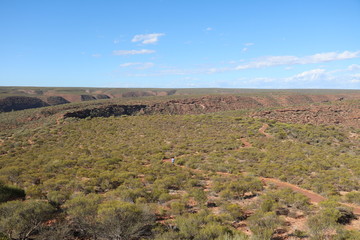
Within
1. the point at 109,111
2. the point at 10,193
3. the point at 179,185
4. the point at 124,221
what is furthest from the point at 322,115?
the point at 10,193

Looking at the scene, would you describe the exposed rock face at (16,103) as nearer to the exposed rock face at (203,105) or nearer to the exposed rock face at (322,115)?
the exposed rock face at (203,105)

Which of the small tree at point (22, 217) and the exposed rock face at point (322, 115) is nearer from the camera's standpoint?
the small tree at point (22, 217)

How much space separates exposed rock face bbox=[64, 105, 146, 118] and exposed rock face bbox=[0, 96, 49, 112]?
154 ft

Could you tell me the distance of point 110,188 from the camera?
11969 mm

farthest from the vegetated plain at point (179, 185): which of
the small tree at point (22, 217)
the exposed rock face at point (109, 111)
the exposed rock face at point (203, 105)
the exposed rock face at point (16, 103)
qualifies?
the exposed rock face at point (16, 103)

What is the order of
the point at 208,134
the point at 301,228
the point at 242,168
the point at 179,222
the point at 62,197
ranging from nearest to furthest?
the point at 179,222, the point at 301,228, the point at 62,197, the point at 242,168, the point at 208,134

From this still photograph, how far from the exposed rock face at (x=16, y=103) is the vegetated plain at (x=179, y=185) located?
204 ft

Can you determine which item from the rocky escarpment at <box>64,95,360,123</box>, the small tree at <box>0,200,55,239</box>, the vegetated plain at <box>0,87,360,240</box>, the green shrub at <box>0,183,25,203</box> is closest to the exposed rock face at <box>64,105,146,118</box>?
the rocky escarpment at <box>64,95,360,123</box>

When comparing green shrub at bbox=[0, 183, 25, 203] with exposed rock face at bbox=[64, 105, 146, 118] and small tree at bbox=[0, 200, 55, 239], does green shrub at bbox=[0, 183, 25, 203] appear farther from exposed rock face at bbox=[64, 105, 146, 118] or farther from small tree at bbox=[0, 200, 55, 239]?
exposed rock face at bbox=[64, 105, 146, 118]

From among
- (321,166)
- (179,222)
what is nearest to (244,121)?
(321,166)

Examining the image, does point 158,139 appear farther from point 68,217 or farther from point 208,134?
point 68,217

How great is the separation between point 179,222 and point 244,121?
31483mm

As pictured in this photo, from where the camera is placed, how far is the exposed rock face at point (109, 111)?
45188mm

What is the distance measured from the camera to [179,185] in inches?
492
